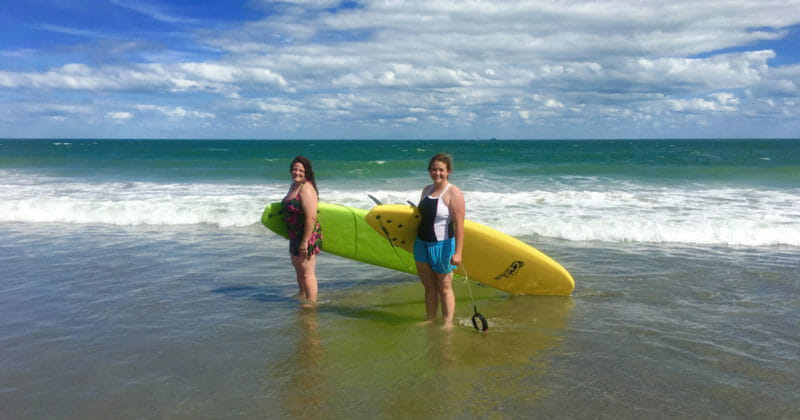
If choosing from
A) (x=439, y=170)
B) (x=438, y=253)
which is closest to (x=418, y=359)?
(x=438, y=253)

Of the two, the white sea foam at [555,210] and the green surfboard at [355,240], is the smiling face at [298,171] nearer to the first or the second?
the green surfboard at [355,240]

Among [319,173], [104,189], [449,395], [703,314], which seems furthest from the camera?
[319,173]

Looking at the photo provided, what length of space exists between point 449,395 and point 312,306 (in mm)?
2094

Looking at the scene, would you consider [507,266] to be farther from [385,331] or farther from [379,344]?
[379,344]

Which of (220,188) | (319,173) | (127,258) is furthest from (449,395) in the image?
(319,173)

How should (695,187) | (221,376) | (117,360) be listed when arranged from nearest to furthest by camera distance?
(221,376)
(117,360)
(695,187)

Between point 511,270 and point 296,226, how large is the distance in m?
2.09

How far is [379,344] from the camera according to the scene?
3.95 metres

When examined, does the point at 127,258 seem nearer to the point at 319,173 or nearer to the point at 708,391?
the point at 708,391

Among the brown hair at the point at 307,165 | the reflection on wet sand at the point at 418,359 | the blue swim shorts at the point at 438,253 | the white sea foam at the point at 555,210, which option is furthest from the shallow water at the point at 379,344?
the white sea foam at the point at 555,210

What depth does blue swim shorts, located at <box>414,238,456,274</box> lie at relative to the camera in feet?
12.9

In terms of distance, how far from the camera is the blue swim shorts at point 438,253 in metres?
3.94

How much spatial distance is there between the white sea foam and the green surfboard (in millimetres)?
3737

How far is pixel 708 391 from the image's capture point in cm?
316
